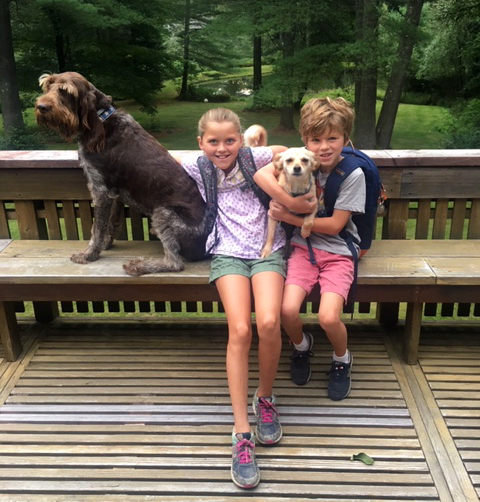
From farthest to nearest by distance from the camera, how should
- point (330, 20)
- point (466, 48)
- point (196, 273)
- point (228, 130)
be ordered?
point (466, 48) → point (330, 20) → point (196, 273) → point (228, 130)

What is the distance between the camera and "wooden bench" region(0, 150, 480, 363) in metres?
3.27

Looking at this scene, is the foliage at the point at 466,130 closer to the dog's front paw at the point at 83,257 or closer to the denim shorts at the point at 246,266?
the denim shorts at the point at 246,266

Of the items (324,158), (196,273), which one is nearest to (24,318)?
(196,273)

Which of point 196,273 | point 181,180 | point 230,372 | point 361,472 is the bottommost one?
point 361,472

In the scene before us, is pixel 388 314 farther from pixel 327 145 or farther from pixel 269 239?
pixel 327 145

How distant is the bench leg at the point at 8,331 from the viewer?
3541 mm

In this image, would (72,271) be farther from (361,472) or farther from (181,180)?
(361,472)

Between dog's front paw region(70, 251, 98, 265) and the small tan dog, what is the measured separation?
117 cm

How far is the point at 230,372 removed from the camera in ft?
9.06

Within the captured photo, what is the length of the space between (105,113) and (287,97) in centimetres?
959

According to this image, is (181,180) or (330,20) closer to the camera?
(181,180)

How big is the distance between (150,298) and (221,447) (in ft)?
3.49

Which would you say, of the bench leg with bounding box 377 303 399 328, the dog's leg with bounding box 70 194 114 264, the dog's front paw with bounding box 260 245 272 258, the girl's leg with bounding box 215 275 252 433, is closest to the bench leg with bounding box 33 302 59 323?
the dog's leg with bounding box 70 194 114 264

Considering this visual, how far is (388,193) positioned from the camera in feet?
12.1
